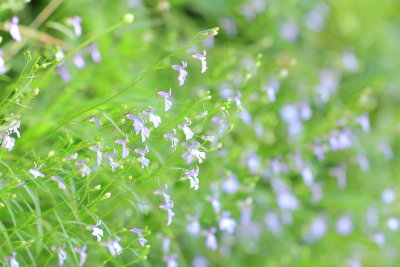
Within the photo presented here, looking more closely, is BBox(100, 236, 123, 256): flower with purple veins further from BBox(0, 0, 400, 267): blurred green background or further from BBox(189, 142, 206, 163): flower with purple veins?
BBox(189, 142, 206, 163): flower with purple veins

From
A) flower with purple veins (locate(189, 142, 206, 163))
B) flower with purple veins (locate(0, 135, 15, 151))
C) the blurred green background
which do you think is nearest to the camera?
flower with purple veins (locate(0, 135, 15, 151))

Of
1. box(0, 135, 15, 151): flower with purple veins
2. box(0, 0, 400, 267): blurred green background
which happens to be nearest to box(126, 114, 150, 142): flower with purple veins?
box(0, 0, 400, 267): blurred green background

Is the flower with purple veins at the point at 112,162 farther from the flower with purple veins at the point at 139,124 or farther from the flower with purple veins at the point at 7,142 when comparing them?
the flower with purple veins at the point at 7,142

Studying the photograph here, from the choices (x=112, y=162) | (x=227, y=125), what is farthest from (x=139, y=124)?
(x=227, y=125)

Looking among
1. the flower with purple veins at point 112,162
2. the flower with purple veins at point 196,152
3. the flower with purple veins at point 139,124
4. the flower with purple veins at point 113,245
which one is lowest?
the flower with purple veins at point 113,245

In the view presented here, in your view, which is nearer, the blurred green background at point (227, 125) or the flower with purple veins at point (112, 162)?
the flower with purple veins at point (112, 162)

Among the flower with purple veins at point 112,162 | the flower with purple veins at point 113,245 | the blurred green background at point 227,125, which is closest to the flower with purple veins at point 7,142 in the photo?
the blurred green background at point 227,125

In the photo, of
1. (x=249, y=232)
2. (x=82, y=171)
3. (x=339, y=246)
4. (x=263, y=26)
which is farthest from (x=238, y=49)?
(x=82, y=171)

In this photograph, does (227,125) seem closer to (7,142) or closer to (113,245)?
(113,245)

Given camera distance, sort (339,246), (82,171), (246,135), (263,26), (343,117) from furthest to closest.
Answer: (263,26)
(339,246)
(246,135)
(343,117)
(82,171)

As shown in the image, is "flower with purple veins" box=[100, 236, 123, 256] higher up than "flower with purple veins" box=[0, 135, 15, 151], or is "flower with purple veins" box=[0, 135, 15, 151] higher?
"flower with purple veins" box=[0, 135, 15, 151]

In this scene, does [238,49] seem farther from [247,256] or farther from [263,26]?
[247,256]
